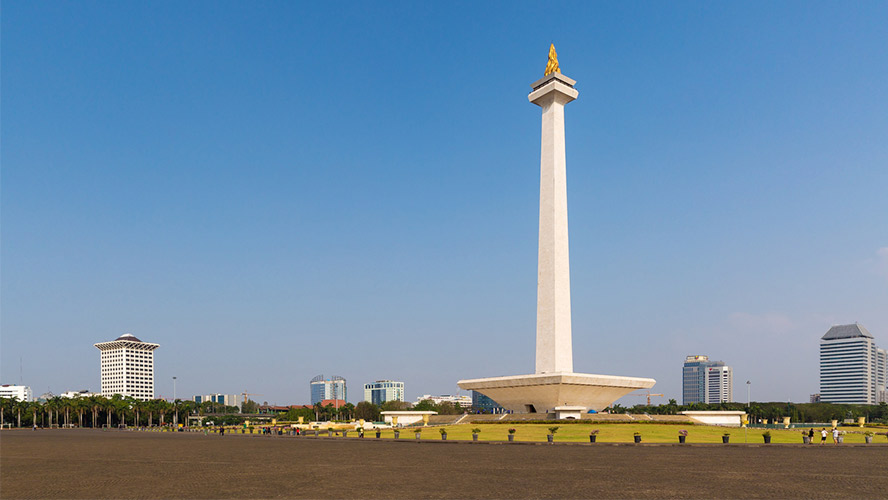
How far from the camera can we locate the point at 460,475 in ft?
64.3

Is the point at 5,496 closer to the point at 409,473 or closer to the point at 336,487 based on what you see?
the point at 336,487

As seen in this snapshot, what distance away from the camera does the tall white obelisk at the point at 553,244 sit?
225ft

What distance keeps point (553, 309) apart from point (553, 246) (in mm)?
6214

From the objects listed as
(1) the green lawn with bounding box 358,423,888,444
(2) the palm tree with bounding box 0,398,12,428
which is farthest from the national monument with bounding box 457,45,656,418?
(2) the palm tree with bounding box 0,398,12,428

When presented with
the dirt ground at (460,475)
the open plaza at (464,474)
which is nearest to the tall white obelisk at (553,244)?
the open plaza at (464,474)

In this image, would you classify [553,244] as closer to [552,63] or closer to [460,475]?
[552,63]

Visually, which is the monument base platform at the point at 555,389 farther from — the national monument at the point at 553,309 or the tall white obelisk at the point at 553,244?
the tall white obelisk at the point at 553,244

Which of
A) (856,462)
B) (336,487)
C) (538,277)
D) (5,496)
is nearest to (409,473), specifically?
(336,487)

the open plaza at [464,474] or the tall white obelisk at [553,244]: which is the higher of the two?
the tall white obelisk at [553,244]

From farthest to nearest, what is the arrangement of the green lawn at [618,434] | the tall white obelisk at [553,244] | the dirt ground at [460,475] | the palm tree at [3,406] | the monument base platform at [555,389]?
1. the palm tree at [3,406]
2. the tall white obelisk at [553,244]
3. the monument base platform at [555,389]
4. the green lawn at [618,434]
5. the dirt ground at [460,475]

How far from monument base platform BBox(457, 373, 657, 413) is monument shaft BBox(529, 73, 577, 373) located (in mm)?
2630

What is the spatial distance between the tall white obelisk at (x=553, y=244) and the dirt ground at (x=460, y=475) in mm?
38548

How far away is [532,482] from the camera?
17.9 meters

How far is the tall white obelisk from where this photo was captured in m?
68.6
